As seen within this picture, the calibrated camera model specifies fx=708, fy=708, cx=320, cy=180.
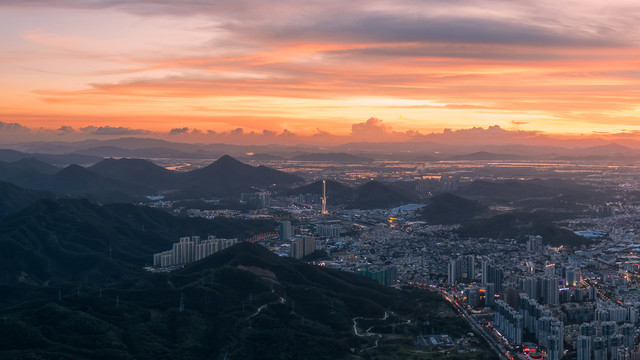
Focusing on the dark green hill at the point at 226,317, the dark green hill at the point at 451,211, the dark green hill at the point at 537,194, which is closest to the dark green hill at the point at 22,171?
the dark green hill at the point at 451,211

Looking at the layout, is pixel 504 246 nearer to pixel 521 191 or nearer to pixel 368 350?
pixel 368 350

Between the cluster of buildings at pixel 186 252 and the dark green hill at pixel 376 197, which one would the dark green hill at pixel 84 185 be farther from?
the cluster of buildings at pixel 186 252

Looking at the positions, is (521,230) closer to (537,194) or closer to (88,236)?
(537,194)

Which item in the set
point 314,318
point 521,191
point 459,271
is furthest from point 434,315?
point 521,191

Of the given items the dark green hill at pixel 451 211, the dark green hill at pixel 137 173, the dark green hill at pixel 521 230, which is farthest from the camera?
the dark green hill at pixel 137 173

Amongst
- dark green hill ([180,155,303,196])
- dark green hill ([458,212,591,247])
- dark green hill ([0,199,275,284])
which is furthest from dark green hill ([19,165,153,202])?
dark green hill ([458,212,591,247])

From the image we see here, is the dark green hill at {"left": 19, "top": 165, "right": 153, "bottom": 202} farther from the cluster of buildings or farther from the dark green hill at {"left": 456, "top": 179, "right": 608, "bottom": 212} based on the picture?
the dark green hill at {"left": 456, "top": 179, "right": 608, "bottom": 212}
